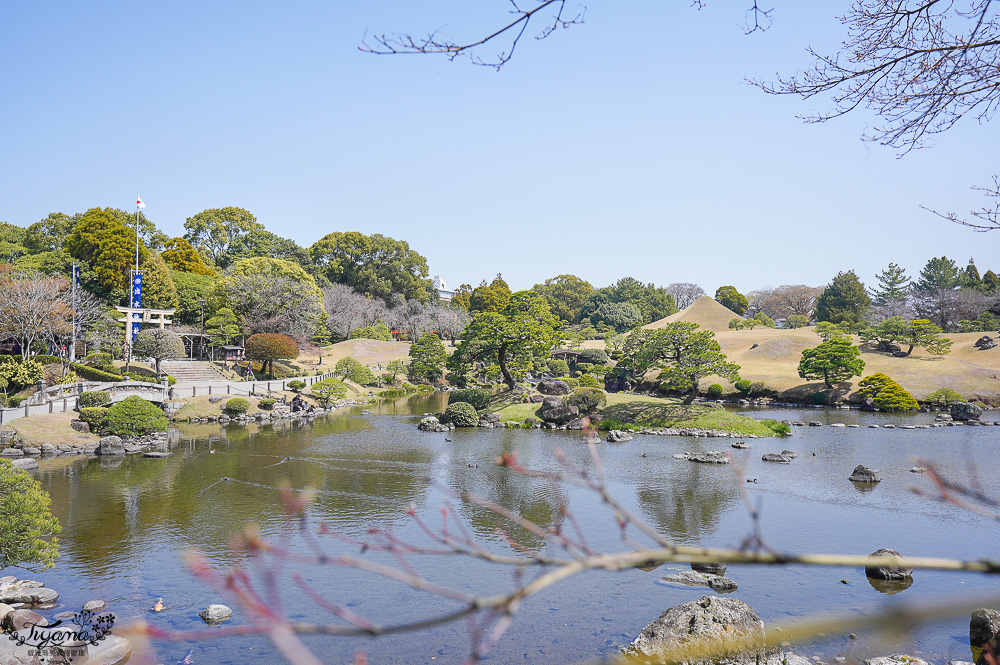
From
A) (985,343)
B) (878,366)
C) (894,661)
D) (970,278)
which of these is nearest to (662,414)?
(894,661)

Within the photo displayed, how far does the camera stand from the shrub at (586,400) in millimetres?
27328

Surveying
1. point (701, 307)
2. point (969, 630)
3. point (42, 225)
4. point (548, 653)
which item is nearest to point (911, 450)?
point (969, 630)

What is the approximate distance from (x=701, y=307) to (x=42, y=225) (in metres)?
66.2

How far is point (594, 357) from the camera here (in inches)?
1906

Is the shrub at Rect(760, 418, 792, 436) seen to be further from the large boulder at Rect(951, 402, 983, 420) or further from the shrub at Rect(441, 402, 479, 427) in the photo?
the shrub at Rect(441, 402, 479, 427)

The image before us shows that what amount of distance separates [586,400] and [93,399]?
20.0 meters

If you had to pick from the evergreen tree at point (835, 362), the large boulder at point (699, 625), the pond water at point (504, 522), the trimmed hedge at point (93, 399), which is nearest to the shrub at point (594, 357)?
the evergreen tree at point (835, 362)

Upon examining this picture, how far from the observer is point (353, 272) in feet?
213

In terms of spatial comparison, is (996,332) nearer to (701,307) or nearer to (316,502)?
(701,307)

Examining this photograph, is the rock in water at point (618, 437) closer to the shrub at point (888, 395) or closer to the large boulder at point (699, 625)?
the large boulder at point (699, 625)

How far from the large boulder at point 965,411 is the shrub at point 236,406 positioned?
106 feet

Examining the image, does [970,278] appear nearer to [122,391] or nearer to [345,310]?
[345,310]

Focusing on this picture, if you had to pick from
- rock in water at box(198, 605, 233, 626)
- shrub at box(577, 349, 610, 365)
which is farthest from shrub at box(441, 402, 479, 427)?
shrub at box(577, 349, 610, 365)

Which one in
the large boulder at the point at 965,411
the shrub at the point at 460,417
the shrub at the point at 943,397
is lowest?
the shrub at the point at 460,417
